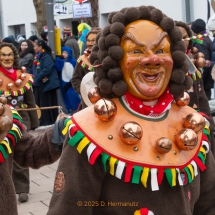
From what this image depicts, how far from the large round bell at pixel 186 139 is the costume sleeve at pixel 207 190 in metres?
0.22

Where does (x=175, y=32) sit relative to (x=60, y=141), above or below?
above

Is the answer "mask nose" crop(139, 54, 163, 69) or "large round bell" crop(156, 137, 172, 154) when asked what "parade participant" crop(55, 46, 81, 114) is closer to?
"mask nose" crop(139, 54, 163, 69)

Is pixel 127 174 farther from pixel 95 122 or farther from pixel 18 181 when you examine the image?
pixel 18 181

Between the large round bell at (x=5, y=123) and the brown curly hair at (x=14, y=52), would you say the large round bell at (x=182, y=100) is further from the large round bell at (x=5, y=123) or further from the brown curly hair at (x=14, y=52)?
the brown curly hair at (x=14, y=52)

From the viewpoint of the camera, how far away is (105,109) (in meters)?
2.54

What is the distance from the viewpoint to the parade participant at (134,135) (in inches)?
99.6

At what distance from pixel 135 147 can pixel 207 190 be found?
0.50m

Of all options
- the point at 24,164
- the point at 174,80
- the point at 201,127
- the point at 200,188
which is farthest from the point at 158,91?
the point at 24,164

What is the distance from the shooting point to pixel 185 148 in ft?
8.63

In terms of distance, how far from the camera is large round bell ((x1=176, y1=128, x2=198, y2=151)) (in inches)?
103

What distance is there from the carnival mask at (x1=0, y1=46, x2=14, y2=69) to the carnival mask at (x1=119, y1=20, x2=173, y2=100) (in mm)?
3757

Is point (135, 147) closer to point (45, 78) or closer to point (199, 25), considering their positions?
point (199, 25)

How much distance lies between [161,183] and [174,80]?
0.52 m

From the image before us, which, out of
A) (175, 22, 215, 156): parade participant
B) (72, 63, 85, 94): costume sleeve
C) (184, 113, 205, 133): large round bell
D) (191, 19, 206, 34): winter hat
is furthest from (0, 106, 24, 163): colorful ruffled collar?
(191, 19, 206, 34): winter hat
